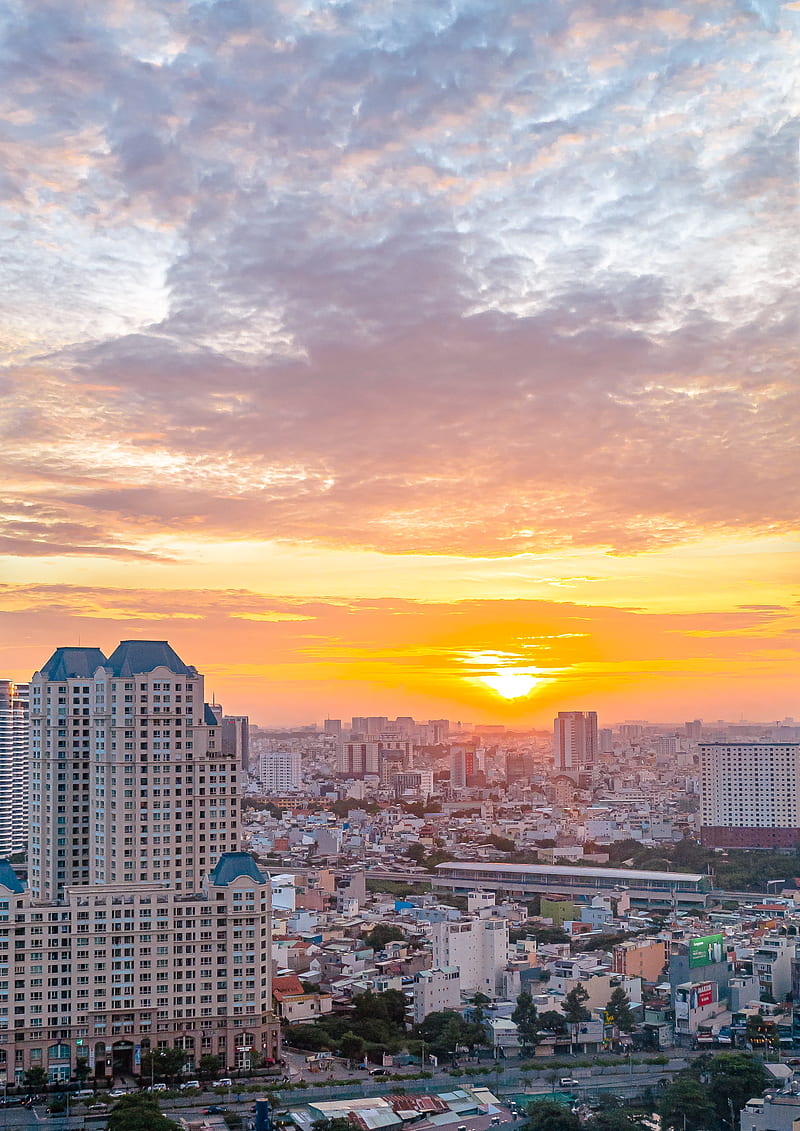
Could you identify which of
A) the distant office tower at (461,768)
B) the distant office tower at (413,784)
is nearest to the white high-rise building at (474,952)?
the distant office tower at (413,784)

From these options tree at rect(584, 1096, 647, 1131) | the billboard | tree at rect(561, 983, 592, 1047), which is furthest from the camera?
the billboard

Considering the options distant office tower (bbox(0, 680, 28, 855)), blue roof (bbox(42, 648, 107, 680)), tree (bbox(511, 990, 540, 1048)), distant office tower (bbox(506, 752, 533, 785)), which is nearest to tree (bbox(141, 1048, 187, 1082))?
tree (bbox(511, 990, 540, 1048))

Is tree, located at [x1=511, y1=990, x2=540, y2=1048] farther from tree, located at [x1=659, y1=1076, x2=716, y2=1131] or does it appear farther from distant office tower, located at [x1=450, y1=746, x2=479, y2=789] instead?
distant office tower, located at [x1=450, y1=746, x2=479, y2=789]

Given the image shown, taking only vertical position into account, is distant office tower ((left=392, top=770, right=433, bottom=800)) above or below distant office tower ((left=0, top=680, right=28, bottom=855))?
below

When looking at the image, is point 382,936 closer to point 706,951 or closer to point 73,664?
point 706,951

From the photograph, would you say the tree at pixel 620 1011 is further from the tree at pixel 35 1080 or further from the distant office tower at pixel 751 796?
the distant office tower at pixel 751 796

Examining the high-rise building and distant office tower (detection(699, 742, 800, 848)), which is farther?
distant office tower (detection(699, 742, 800, 848))
